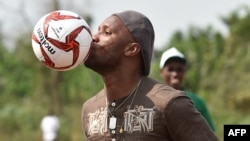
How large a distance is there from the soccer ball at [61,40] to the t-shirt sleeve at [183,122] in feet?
2.06

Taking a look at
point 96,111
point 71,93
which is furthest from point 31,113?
point 96,111

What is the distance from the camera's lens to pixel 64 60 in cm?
501

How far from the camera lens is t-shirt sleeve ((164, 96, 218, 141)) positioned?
4.86 meters

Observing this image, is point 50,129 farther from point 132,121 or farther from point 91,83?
point 91,83

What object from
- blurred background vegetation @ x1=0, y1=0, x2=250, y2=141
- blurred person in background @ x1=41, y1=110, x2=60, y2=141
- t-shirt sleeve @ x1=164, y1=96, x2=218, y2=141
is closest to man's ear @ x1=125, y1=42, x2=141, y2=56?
t-shirt sleeve @ x1=164, y1=96, x2=218, y2=141

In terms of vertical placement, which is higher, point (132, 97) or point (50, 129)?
point (50, 129)

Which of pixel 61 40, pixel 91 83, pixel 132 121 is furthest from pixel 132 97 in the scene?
pixel 91 83

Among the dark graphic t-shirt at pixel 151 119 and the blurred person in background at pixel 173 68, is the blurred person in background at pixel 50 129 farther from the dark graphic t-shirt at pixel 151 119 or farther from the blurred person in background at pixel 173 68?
the dark graphic t-shirt at pixel 151 119

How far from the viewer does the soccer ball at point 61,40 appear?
496 cm

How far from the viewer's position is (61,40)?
4.95 m

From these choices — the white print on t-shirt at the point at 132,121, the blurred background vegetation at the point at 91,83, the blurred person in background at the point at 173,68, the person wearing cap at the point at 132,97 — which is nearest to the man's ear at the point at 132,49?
the person wearing cap at the point at 132,97

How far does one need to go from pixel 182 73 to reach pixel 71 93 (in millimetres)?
32731

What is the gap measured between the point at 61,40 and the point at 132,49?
49 centimetres

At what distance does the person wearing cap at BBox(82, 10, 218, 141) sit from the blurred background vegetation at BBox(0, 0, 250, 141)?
66.5 feet
